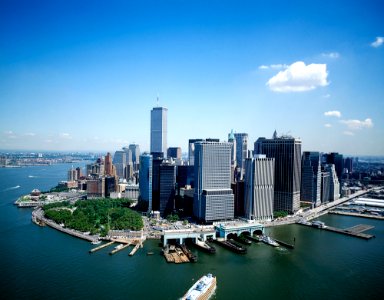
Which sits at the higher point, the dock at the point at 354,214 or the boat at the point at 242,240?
the boat at the point at 242,240

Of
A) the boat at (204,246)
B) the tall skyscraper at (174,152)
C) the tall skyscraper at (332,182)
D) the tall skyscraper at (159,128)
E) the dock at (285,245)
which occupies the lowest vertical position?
the dock at (285,245)

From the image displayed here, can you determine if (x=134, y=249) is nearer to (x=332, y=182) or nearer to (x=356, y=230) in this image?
(x=356, y=230)

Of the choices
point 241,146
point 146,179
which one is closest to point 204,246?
point 146,179

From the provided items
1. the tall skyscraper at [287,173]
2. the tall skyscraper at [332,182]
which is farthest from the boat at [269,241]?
the tall skyscraper at [332,182]

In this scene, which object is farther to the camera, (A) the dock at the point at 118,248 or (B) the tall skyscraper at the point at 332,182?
(B) the tall skyscraper at the point at 332,182

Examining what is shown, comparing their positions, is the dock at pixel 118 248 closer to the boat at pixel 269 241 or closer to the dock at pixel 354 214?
the boat at pixel 269 241
